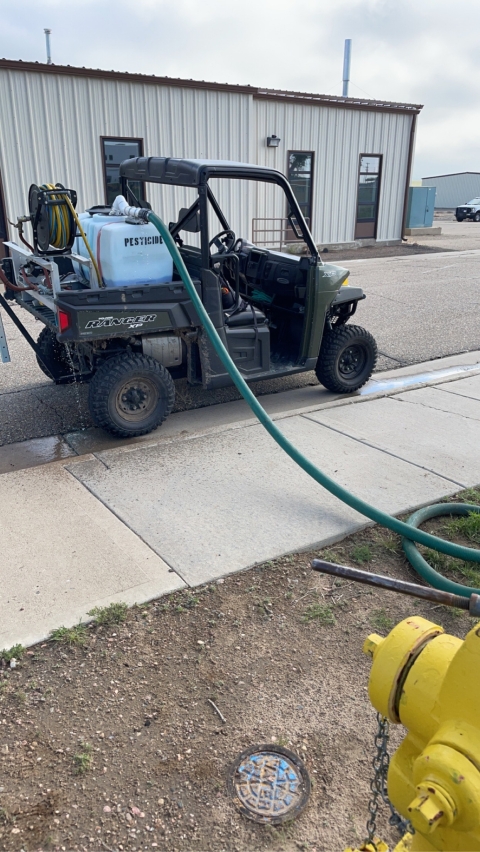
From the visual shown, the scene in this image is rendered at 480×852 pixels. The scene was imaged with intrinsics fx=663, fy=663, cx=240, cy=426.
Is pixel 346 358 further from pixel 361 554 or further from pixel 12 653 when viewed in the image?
pixel 12 653

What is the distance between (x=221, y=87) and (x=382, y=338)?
9.28 meters

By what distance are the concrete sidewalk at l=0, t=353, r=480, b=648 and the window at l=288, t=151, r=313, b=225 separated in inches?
522

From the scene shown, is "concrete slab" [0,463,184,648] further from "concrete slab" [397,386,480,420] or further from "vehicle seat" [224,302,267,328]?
"concrete slab" [397,386,480,420]

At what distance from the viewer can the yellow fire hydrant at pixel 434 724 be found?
1.19 metres

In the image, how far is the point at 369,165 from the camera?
19.1 meters

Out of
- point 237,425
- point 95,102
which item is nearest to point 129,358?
point 237,425

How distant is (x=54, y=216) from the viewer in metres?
4.62

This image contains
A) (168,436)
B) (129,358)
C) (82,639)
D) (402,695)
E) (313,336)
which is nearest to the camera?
(402,695)

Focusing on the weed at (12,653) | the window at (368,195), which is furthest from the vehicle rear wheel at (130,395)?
the window at (368,195)

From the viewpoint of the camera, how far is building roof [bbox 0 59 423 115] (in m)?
12.5

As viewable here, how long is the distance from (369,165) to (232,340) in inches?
628

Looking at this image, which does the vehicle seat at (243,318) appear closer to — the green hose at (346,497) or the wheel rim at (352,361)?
the green hose at (346,497)

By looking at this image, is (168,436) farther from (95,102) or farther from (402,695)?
(95,102)

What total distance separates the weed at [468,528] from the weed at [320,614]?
1.05 meters
